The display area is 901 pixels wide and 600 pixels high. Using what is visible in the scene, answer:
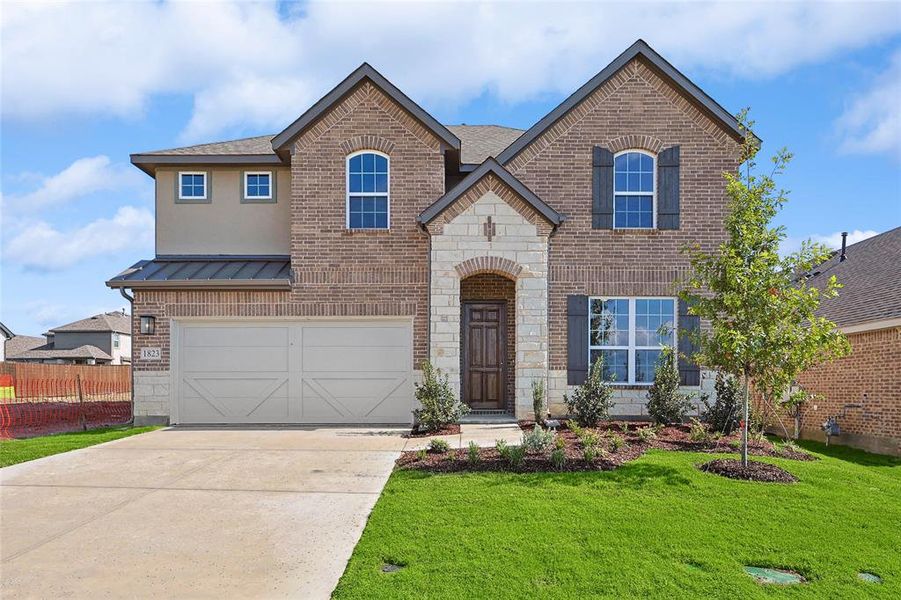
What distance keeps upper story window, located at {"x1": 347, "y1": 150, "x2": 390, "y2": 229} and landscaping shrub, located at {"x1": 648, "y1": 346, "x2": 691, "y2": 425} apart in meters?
6.48

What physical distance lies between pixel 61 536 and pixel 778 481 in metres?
7.98

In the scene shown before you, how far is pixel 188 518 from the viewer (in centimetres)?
Answer: 681

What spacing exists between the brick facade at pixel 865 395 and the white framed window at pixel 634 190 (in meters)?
4.75

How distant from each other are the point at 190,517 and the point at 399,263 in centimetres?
759

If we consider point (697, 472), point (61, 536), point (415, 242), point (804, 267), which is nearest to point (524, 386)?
point (415, 242)

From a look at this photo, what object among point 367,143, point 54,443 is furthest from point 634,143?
point 54,443

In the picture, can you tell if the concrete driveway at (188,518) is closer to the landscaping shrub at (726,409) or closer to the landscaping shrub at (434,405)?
the landscaping shrub at (434,405)

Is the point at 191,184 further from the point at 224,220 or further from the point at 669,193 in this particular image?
the point at 669,193

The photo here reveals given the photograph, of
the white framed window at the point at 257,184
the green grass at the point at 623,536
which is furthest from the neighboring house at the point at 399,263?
the green grass at the point at 623,536

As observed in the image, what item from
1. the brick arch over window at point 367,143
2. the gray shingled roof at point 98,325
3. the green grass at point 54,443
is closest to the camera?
the green grass at point 54,443

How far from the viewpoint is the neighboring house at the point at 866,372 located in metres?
11.9

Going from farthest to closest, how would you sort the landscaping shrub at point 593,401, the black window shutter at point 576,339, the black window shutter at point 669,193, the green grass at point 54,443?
1. the black window shutter at point 669,193
2. the black window shutter at point 576,339
3. the landscaping shrub at point 593,401
4. the green grass at point 54,443

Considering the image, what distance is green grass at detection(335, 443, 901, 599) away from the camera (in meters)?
5.10

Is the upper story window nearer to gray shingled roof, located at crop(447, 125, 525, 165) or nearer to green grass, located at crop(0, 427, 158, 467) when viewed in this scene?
gray shingled roof, located at crop(447, 125, 525, 165)
